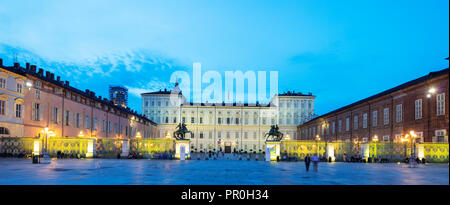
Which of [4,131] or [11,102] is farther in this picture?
[11,102]

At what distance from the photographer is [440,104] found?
32.8m

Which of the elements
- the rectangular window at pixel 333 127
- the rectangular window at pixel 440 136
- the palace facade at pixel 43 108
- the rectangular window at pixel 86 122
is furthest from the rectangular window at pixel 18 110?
the rectangular window at pixel 333 127

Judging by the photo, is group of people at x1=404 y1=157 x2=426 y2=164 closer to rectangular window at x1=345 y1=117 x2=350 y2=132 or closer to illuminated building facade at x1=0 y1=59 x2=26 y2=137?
rectangular window at x1=345 y1=117 x2=350 y2=132

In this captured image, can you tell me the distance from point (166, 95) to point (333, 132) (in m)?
51.8

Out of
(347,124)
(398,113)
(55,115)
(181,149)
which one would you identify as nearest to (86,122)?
(55,115)

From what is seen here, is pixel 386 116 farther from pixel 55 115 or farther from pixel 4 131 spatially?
pixel 4 131

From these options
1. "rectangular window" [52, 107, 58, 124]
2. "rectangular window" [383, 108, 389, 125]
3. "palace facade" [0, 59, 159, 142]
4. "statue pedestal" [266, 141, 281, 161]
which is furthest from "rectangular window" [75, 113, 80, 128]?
"rectangular window" [383, 108, 389, 125]

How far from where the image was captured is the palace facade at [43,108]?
36.7m

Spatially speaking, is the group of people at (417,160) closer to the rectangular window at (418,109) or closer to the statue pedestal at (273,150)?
the rectangular window at (418,109)

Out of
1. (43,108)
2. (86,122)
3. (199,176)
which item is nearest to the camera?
(199,176)

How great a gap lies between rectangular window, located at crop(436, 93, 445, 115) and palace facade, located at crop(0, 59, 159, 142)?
31748 millimetres

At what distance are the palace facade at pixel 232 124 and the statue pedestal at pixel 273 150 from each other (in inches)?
2543

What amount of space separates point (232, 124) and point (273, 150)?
66.2 meters
